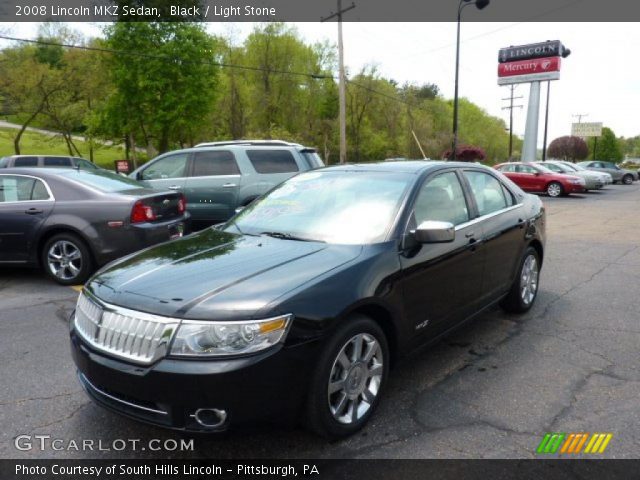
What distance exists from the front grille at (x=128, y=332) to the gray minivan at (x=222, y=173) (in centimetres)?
662

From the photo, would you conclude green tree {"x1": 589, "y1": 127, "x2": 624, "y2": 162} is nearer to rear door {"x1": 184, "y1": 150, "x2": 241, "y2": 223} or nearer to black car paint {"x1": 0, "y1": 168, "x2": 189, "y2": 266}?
rear door {"x1": 184, "y1": 150, "x2": 241, "y2": 223}

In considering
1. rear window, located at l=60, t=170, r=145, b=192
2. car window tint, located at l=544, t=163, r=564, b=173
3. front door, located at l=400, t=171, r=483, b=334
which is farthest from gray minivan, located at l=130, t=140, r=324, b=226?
car window tint, located at l=544, t=163, r=564, b=173

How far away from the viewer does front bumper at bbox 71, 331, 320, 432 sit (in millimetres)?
2328

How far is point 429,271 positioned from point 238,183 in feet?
21.1

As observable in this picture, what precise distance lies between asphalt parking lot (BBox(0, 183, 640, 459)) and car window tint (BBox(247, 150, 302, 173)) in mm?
4784

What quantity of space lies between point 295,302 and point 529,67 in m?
43.4

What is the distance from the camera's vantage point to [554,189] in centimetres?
2095

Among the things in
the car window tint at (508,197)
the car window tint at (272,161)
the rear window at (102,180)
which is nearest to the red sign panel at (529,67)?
the car window tint at (272,161)

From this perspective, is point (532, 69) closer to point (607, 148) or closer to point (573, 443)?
point (573, 443)

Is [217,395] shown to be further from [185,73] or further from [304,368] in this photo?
[185,73]

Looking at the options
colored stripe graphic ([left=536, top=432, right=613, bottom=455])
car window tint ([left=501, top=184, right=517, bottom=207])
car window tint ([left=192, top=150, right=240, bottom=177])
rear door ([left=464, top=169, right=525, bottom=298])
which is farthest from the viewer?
car window tint ([left=192, top=150, right=240, bottom=177])

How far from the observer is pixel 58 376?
3.66m

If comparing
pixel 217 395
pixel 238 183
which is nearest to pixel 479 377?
pixel 217 395

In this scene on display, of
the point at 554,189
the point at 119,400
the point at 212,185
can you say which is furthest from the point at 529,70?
the point at 119,400
